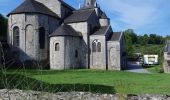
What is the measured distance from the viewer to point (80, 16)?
50.5 metres

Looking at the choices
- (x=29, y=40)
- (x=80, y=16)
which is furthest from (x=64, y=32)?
(x=80, y=16)

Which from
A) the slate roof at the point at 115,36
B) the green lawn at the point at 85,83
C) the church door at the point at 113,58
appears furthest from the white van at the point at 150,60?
the green lawn at the point at 85,83

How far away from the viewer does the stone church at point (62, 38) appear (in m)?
45.3

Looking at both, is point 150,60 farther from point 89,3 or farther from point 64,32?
point 64,32

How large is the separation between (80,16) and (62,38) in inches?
266

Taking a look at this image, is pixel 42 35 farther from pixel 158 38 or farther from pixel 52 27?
pixel 158 38

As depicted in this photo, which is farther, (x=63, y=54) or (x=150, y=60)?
(x=150, y=60)

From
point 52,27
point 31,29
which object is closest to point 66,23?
point 52,27

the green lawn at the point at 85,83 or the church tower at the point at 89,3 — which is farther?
the church tower at the point at 89,3

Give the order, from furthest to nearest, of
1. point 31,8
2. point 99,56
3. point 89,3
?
1. point 89,3
2. point 99,56
3. point 31,8

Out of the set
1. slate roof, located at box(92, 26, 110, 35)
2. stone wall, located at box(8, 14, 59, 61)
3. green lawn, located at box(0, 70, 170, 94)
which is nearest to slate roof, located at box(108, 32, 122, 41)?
slate roof, located at box(92, 26, 110, 35)

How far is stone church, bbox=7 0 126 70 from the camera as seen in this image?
4528 cm

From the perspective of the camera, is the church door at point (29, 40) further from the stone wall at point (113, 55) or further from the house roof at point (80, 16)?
the stone wall at point (113, 55)

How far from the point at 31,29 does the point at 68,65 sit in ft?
24.0
